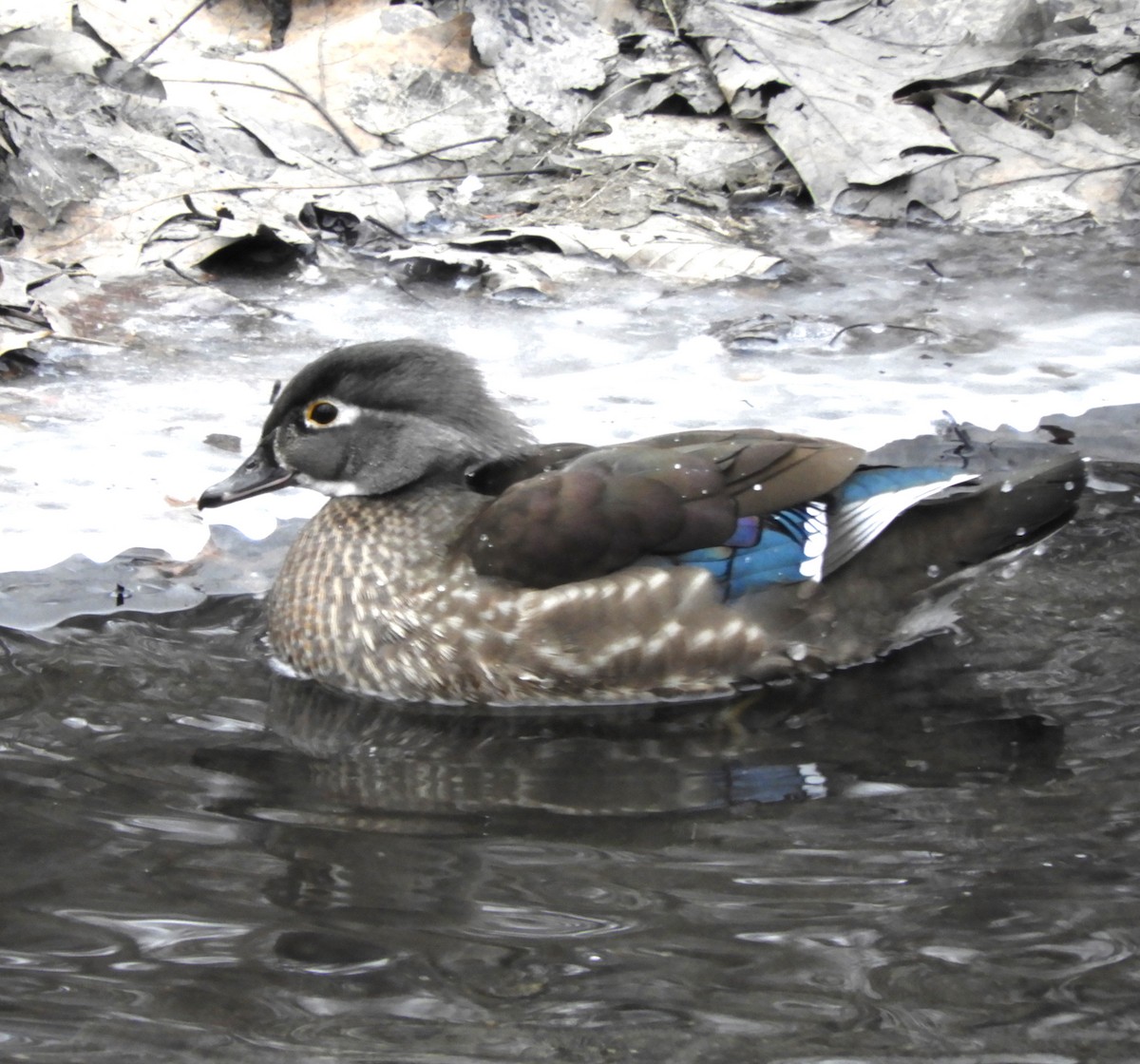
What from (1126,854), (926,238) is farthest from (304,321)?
(1126,854)

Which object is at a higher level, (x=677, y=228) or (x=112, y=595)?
(x=677, y=228)

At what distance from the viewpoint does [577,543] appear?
12.4 ft

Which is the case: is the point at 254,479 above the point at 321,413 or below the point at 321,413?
below

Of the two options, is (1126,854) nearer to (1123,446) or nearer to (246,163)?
(1123,446)

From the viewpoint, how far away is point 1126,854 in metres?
2.84

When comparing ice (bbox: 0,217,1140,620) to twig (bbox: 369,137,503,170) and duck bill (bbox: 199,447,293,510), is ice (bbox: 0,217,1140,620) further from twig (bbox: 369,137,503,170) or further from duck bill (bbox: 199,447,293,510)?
twig (bbox: 369,137,503,170)

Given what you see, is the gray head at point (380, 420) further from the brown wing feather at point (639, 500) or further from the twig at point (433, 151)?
the twig at point (433, 151)

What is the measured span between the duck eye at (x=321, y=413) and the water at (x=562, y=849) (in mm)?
486

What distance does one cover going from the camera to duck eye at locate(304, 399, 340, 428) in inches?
159

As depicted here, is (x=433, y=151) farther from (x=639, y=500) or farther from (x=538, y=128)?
(x=639, y=500)


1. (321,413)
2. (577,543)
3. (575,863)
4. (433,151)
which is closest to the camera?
(575,863)

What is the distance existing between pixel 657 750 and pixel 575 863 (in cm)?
70

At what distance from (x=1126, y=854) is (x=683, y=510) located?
1.37 meters

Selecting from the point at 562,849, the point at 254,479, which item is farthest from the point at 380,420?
the point at 562,849
